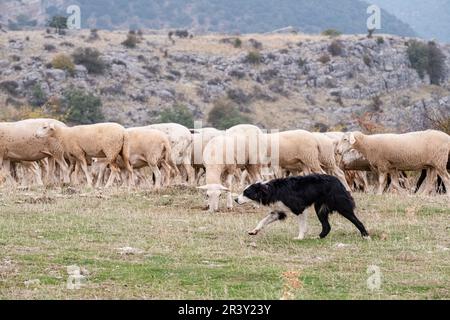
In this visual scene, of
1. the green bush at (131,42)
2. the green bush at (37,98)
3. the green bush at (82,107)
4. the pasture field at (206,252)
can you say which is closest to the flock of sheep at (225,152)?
the pasture field at (206,252)

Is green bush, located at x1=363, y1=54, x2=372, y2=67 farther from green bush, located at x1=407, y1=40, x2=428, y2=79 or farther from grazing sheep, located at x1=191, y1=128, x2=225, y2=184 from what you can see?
grazing sheep, located at x1=191, y1=128, x2=225, y2=184

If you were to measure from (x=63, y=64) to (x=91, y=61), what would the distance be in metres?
2.94

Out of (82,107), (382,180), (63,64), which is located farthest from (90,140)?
(63,64)

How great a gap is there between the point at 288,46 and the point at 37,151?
6232 cm

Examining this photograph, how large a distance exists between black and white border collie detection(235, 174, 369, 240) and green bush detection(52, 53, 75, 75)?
5686cm

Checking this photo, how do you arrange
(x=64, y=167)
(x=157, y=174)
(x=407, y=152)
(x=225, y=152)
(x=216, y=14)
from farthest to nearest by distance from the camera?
(x=216, y=14) < (x=157, y=174) < (x=64, y=167) < (x=407, y=152) < (x=225, y=152)

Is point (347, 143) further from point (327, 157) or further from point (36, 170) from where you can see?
point (36, 170)

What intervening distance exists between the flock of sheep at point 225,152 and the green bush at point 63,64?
43.6 meters

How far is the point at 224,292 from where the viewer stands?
991cm

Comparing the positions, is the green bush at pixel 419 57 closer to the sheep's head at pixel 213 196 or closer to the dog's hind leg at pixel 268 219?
the sheep's head at pixel 213 196

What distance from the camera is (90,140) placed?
2338 cm

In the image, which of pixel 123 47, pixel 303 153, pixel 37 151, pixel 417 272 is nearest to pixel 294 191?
pixel 417 272
